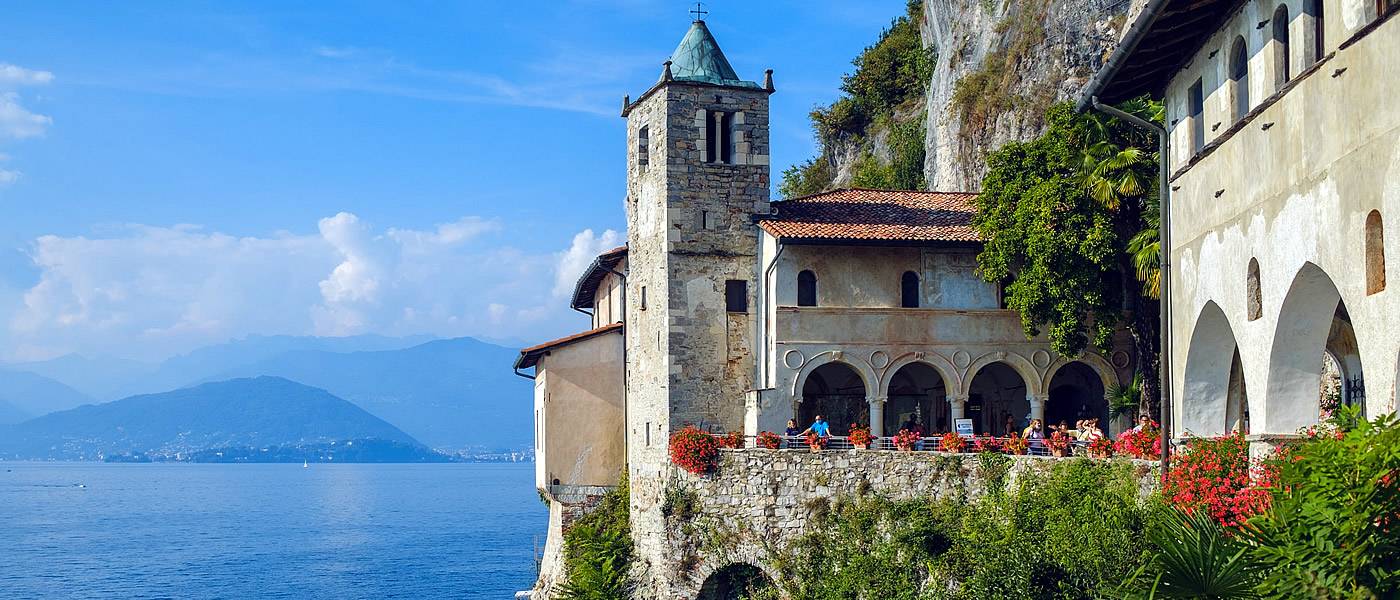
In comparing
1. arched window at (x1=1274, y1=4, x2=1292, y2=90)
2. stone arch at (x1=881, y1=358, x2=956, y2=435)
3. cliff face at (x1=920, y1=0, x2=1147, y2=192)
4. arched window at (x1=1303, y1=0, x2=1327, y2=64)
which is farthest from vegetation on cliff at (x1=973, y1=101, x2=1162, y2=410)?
arched window at (x1=1303, y1=0, x2=1327, y2=64)

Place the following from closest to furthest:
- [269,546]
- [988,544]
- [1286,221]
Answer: [1286,221], [988,544], [269,546]

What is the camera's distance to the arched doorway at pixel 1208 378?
2316cm

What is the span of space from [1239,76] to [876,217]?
1550 cm

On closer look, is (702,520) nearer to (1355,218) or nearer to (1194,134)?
(1194,134)

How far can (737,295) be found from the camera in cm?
3572

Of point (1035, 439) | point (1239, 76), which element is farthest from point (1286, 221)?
point (1035, 439)

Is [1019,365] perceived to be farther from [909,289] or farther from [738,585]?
[738,585]

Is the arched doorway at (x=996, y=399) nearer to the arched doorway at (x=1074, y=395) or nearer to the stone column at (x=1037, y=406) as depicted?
the arched doorway at (x=1074, y=395)

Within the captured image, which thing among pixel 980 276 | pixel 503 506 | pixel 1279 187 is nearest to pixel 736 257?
pixel 980 276

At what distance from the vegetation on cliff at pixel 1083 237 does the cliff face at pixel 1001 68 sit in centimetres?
842

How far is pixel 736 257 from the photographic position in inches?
1405

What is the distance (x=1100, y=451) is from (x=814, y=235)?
939 centimetres

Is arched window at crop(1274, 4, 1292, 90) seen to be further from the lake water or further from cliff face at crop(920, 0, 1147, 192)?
the lake water

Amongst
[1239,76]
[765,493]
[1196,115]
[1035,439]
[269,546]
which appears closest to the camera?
[1239,76]
